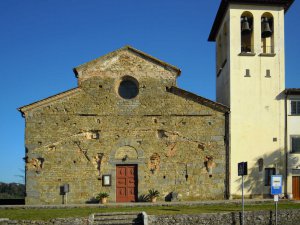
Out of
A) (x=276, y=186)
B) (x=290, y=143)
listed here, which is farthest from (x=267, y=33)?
(x=276, y=186)

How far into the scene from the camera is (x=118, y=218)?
18375mm

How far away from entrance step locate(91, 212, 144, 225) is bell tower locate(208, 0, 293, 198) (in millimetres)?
8099

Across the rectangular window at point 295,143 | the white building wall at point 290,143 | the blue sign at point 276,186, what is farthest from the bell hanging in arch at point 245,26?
the blue sign at point 276,186

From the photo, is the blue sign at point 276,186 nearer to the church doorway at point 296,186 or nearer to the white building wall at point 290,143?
the white building wall at point 290,143

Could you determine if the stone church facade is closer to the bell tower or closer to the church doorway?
the bell tower

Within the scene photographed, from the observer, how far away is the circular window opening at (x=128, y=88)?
83.7 ft

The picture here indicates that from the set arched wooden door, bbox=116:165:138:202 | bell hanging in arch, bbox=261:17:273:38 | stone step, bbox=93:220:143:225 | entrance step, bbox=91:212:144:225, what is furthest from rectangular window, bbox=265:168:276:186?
stone step, bbox=93:220:143:225

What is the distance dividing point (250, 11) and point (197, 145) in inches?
362

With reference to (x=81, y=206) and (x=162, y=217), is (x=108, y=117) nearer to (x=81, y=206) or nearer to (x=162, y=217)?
(x=81, y=206)

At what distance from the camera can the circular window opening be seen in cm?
2552

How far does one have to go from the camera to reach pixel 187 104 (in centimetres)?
2527

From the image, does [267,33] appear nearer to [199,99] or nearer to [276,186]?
[199,99]

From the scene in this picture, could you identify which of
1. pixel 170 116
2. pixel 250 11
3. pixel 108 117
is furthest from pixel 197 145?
pixel 250 11

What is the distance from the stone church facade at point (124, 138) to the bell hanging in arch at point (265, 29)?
5.56 m
